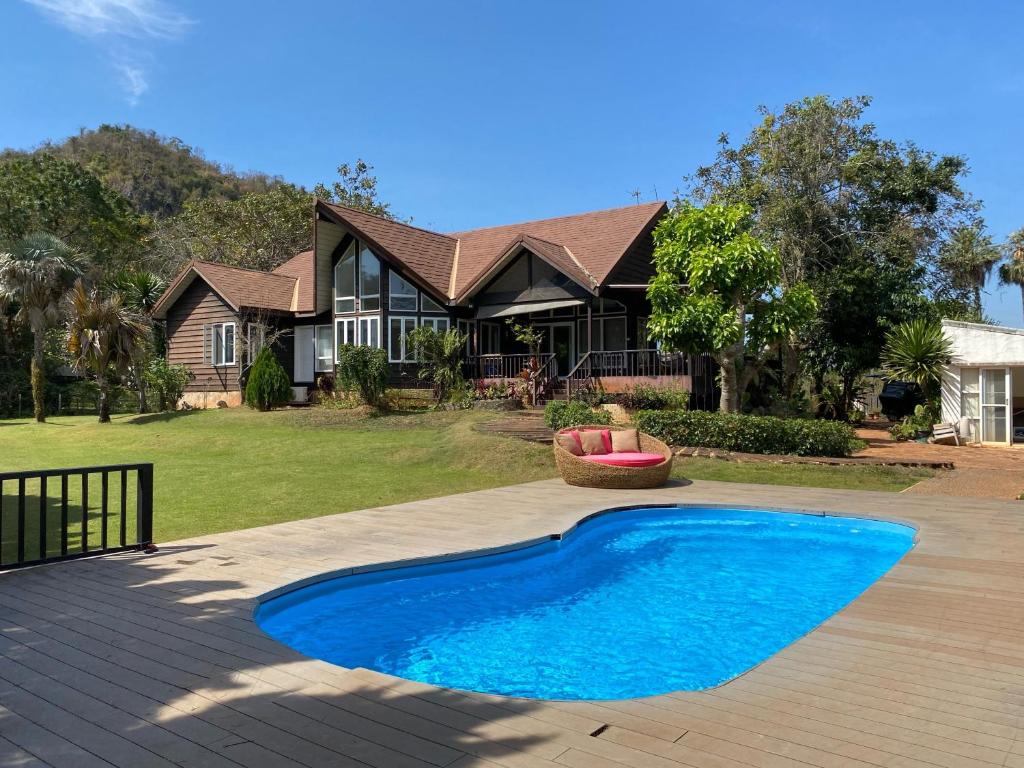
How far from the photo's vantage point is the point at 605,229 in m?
25.2

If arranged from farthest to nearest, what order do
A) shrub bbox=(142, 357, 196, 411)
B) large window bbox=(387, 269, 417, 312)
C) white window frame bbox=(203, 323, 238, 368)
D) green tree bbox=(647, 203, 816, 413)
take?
white window frame bbox=(203, 323, 238, 368)
shrub bbox=(142, 357, 196, 411)
large window bbox=(387, 269, 417, 312)
green tree bbox=(647, 203, 816, 413)

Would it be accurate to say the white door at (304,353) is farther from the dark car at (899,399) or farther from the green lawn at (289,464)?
the dark car at (899,399)

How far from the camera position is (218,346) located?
27.2 metres

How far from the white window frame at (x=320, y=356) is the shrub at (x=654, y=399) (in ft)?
42.0

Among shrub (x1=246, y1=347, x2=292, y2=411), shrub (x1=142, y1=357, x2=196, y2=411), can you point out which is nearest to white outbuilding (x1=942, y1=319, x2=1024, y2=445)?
shrub (x1=246, y1=347, x2=292, y2=411)

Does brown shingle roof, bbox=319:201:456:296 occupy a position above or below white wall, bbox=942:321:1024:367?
above

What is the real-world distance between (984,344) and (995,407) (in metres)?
1.79

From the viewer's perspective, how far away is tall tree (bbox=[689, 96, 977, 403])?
23.9m

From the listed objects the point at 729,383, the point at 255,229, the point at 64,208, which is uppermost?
the point at 255,229

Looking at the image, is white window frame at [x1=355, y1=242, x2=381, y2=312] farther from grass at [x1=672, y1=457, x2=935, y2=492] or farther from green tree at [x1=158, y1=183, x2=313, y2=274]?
green tree at [x1=158, y1=183, x2=313, y2=274]

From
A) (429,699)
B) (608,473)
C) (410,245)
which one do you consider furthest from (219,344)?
(429,699)

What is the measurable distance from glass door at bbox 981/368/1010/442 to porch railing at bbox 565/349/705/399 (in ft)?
25.6

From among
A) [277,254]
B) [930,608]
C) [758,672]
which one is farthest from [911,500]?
[277,254]

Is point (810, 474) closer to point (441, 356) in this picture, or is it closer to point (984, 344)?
point (984, 344)
